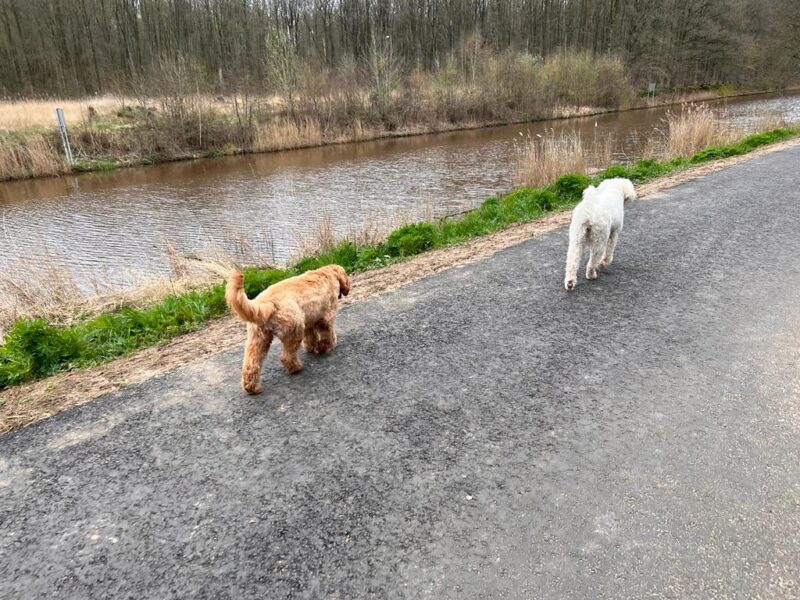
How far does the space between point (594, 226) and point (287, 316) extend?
12.1 feet

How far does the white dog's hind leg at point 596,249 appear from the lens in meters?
5.68

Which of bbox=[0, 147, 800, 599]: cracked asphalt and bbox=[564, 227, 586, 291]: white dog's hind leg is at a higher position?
bbox=[564, 227, 586, 291]: white dog's hind leg

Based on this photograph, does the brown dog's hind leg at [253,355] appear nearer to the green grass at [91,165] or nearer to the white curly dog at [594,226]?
the white curly dog at [594,226]

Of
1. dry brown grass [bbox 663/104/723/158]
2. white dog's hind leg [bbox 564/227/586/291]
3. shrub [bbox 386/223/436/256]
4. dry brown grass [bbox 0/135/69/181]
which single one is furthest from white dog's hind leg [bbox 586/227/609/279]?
dry brown grass [bbox 0/135/69/181]

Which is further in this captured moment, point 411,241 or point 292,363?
point 411,241

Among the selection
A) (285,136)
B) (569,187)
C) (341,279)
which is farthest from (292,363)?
(285,136)

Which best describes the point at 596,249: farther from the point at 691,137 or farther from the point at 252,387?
the point at 691,137

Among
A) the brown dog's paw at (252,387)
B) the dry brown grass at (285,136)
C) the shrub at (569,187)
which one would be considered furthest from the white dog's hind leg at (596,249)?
the dry brown grass at (285,136)

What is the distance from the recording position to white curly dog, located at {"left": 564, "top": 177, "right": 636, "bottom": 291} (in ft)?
18.4

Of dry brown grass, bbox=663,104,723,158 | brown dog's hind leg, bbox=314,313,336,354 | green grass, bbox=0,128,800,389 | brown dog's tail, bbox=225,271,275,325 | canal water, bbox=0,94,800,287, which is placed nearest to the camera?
brown dog's tail, bbox=225,271,275,325

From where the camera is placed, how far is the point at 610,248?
20.8 ft

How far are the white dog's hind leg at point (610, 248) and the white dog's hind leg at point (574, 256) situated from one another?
721 millimetres

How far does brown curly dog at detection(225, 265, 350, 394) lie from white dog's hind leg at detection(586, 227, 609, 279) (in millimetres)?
3139

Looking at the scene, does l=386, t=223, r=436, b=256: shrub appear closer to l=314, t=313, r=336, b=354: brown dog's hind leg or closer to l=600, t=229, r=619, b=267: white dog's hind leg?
l=600, t=229, r=619, b=267: white dog's hind leg
